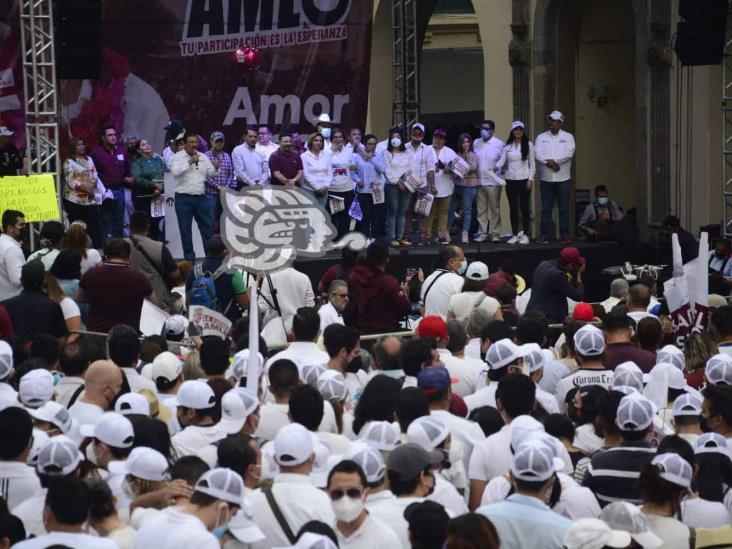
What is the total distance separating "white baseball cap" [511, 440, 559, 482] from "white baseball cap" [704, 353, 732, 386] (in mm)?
2949

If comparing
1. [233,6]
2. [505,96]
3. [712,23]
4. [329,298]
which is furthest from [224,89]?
[329,298]

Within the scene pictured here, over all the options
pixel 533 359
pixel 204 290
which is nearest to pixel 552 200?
pixel 204 290

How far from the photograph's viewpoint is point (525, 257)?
2252cm

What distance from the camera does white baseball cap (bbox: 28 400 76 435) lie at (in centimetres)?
840

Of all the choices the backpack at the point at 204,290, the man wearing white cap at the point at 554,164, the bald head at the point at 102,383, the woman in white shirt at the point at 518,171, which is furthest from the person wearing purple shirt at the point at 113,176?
the bald head at the point at 102,383

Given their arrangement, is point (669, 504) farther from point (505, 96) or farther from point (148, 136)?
point (505, 96)

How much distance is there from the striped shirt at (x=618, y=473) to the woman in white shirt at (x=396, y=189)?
45.8 ft

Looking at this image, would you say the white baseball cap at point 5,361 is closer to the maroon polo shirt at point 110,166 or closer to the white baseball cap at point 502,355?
the white baseball cap at point 502,355

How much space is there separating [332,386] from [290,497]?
6.29 feet

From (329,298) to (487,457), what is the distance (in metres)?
5.78

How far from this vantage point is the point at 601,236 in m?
23.5

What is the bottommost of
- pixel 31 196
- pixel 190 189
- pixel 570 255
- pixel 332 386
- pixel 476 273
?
pixel 332 386

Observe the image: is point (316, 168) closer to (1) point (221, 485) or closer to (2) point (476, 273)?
(2) point (476, 273)

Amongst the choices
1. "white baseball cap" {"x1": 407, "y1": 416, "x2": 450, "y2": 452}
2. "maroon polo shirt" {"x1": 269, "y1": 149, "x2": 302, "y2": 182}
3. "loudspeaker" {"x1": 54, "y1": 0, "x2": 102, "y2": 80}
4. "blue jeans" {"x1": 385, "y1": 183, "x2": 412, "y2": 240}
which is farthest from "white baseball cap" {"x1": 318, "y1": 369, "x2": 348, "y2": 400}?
"blue jeans" {"x1": 385, "y1": 183, "x2": 412, "y2": 240}
